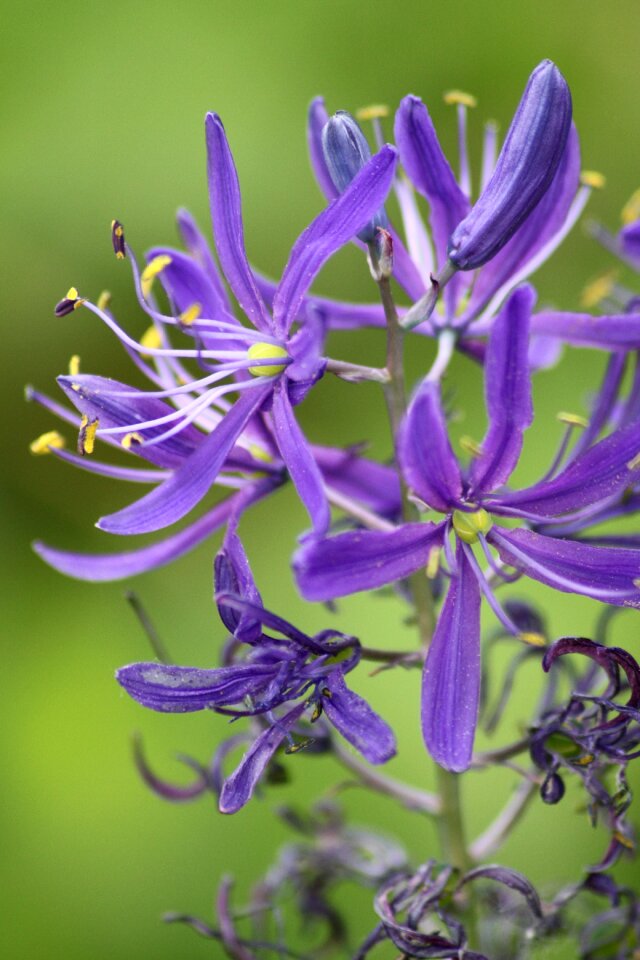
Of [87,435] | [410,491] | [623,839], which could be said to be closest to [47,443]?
[87,435]

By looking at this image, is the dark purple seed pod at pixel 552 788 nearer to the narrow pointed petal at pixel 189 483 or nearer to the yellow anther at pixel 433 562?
the yellow anther at pixel 433 562

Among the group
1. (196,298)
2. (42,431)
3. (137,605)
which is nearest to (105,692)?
(42,431)

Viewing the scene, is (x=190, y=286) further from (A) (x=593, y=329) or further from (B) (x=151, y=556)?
(A) (x=593, y=329)

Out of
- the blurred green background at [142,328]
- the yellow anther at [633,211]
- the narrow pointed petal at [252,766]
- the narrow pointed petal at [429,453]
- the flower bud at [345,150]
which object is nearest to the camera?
the narrow pointed petal at [429,453]

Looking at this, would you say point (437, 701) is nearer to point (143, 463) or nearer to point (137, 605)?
point (137, 605)

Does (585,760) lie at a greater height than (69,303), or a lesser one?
lesser

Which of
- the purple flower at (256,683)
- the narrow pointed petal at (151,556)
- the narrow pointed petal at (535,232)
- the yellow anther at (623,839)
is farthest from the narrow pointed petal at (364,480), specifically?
the yellow anther at (623,839)
